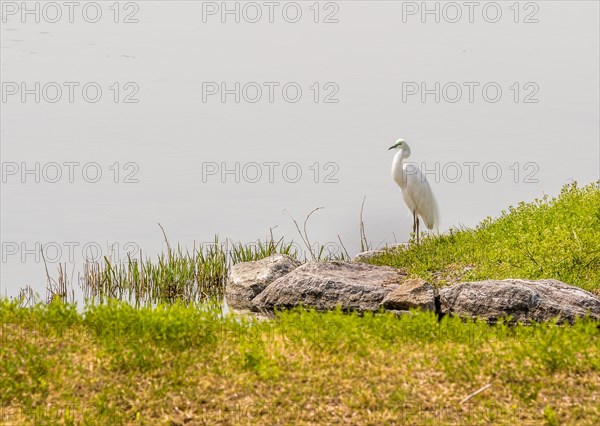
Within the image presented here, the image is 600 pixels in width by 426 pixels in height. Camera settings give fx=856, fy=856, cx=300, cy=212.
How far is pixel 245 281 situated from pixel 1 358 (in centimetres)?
651

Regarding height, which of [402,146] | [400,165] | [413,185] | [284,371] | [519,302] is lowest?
[519,302]

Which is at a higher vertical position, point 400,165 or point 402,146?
point 402,146

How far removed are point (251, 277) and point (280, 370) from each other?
21.8 ft

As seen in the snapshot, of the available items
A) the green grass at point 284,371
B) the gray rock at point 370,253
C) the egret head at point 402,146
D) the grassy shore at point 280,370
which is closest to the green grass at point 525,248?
the gray rock at point 370,253

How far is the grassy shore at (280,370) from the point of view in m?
7.33

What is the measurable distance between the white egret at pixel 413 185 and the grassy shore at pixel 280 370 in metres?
8.61

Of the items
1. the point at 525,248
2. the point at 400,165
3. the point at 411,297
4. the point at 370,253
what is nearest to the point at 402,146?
the point at 400,165

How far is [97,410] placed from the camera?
741 cm

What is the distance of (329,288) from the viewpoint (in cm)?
1291

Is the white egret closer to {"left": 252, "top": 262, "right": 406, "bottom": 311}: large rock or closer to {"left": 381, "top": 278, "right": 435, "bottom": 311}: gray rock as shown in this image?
{"left": 252, "top": 262, "right": 406, "bottom": 311}: large rock

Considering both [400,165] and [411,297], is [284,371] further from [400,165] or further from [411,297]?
[400,165]

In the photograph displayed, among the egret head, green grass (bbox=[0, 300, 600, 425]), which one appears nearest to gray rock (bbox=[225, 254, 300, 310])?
the egret head

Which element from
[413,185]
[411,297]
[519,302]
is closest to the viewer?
[519,302]

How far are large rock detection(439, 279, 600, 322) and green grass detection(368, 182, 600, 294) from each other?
4.98 ft
